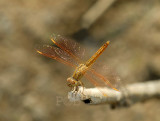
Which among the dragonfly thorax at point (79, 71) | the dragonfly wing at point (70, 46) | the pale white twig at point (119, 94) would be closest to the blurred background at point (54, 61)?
the pale white twig at point (119, 94)

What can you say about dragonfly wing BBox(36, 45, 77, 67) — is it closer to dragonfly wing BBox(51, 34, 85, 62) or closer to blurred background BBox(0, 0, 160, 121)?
dragonfly wing BBox(51, 34, 85, 62)

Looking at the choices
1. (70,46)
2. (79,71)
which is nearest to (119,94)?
(79,71)

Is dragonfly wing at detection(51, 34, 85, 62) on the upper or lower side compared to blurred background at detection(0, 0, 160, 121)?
lower

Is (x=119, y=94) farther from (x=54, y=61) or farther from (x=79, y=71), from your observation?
(x=54, y=61)

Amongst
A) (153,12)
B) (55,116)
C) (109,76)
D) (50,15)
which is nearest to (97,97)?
(109,76)

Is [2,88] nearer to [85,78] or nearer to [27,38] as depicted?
[27,38]

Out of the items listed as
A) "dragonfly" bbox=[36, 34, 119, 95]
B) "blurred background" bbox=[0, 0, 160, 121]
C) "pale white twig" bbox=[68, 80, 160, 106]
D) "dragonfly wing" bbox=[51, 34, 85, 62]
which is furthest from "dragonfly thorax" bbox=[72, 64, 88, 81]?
"blurred background" bbox=[0, 0, 160, 121]

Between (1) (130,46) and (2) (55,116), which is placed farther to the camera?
(1) (130,46)
